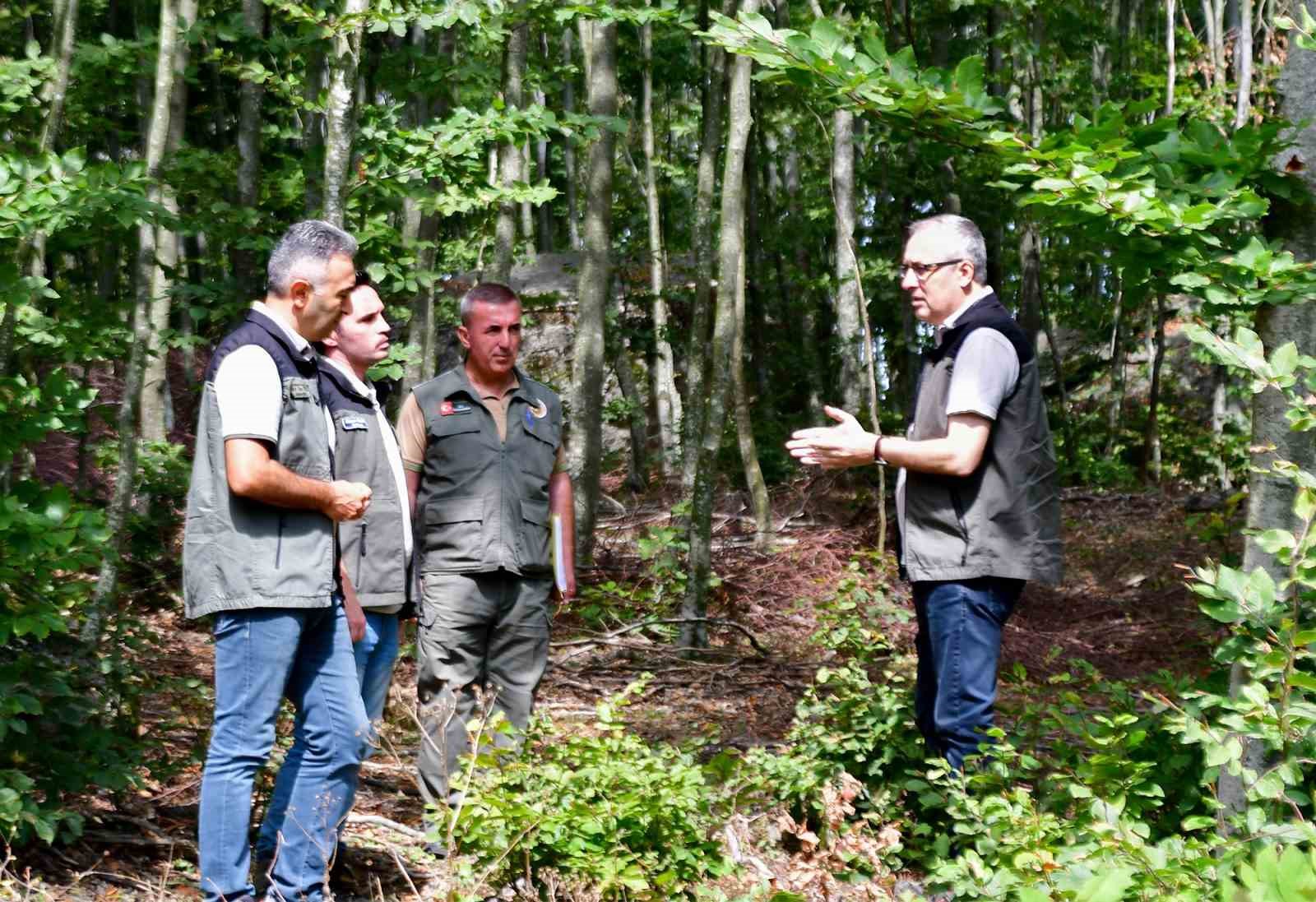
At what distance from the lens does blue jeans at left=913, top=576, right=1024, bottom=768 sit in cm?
447

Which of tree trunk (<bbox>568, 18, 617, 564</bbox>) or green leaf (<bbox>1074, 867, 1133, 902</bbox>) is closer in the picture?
green leaf (<bbox>1074, 867, 1133, 902</bbox>)

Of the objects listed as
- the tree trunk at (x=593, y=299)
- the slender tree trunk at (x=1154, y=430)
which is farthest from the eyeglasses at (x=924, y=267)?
the slender tree trunk at (x=1154, y=430)

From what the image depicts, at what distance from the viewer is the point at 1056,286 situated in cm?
2892

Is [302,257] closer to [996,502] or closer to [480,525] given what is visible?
[480,525]

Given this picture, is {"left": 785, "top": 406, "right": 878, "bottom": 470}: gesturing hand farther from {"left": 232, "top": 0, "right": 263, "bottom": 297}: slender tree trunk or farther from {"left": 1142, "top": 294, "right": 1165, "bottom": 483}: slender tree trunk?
{"left": 1142, "top": 294, "right": 1165, "bottom": 483}: slender tree trunk

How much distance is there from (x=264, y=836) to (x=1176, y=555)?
36.4 feet

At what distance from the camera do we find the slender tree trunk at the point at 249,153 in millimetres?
8828

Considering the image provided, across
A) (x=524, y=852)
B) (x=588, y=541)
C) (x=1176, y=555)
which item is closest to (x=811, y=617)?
(x=588, y=541)

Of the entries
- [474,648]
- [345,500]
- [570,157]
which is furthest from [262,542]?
[570,157]

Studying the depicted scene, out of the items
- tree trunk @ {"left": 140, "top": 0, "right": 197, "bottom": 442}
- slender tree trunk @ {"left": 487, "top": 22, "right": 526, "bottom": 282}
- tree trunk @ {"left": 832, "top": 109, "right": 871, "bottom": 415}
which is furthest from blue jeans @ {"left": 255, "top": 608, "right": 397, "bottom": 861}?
tree trunk @ {"left": 832, "top": 109, "right": 871, "bottom": 415}

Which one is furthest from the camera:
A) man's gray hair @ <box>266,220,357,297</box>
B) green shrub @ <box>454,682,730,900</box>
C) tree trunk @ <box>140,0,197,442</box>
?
tree trunk @ <box>140,0,197,442</box>

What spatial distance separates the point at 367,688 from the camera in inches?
200

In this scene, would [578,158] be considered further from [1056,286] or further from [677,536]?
[677,536]

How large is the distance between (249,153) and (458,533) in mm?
5768
